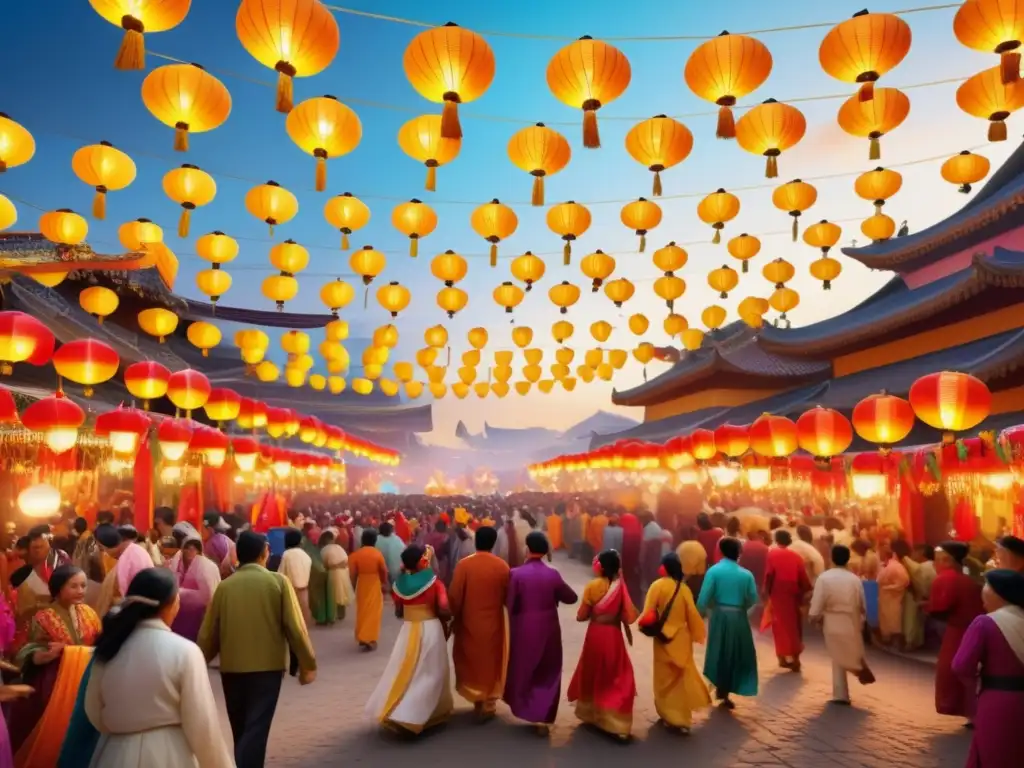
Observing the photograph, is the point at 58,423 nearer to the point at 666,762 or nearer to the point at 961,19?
the point at 666,762

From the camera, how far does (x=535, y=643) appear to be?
20.8ft

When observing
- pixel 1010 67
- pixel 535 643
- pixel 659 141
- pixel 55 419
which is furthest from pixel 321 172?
pixel 1010 67

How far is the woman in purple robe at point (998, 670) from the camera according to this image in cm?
419

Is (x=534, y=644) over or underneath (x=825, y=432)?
underneath

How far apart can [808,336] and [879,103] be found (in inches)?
437

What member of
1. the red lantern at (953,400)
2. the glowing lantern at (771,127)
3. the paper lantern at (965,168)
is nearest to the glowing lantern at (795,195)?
the paper lantern at (965,168)

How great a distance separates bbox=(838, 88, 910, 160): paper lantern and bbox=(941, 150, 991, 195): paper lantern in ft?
6.68

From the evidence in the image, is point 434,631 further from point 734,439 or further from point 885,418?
point 734,439

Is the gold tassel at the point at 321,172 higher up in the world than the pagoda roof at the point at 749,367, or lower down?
lower down

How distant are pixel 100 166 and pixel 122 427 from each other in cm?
290

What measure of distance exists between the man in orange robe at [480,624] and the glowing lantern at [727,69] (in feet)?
14.0

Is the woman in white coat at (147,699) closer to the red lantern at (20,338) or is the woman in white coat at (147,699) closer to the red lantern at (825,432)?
the red lantern at (20,338)

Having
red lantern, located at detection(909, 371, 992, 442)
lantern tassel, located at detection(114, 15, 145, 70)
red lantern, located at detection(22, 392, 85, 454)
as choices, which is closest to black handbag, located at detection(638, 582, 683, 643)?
red lantern, located at detection(909, 371, 992, 442)

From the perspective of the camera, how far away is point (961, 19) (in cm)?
573
